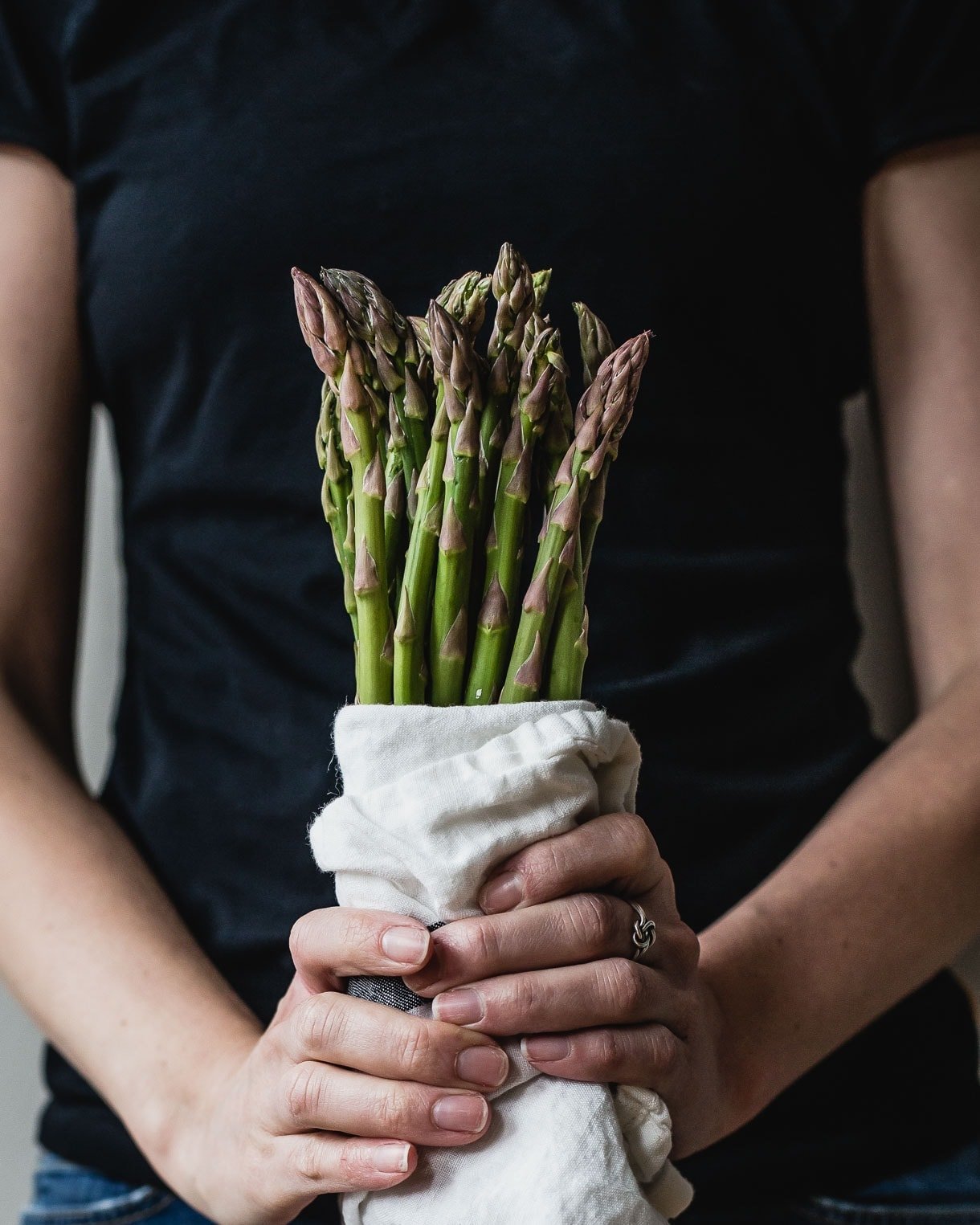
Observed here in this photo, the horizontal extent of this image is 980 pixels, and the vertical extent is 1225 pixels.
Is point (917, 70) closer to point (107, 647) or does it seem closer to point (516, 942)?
point (516, 942)

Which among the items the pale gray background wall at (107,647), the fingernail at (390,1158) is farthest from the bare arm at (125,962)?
the pale gray background wall at (107,647)

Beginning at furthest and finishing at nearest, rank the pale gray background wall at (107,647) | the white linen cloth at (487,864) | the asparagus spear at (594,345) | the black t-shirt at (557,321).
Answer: the pale gray background wall at (107,647)
the black t-shirt at (557,321)
the asparagus spear at (594,345)
the white linen cloth at (487,864)

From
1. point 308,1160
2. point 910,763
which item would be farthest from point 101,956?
point 910,763

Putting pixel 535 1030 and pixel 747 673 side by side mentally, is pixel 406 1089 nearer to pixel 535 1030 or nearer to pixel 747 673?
Answer: pixel 535 1030

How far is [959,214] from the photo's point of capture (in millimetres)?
952

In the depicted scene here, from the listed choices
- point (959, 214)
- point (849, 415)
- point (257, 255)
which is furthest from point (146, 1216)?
point (849, 415)

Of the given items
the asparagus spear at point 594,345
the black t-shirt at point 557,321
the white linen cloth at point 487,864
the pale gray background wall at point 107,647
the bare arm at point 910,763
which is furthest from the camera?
the pale gray background wall at point 107,647

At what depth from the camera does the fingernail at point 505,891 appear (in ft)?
1.86

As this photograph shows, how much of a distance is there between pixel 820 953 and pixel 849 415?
2.68 feet

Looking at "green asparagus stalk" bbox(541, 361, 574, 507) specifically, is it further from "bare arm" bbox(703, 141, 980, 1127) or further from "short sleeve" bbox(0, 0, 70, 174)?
"short sleeve" bbox(0, 0, 70, 174)

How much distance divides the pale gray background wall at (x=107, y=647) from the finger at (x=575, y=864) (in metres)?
0.84

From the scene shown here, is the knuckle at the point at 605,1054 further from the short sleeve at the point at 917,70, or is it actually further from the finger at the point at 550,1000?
the short sleeve at the point at 917,70

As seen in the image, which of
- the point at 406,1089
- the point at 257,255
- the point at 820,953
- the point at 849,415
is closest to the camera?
the point at 406,1089

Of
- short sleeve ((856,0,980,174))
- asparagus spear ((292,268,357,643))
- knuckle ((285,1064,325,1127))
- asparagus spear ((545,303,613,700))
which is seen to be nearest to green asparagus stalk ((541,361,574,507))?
asparagus spear ((545,303,613,700))
